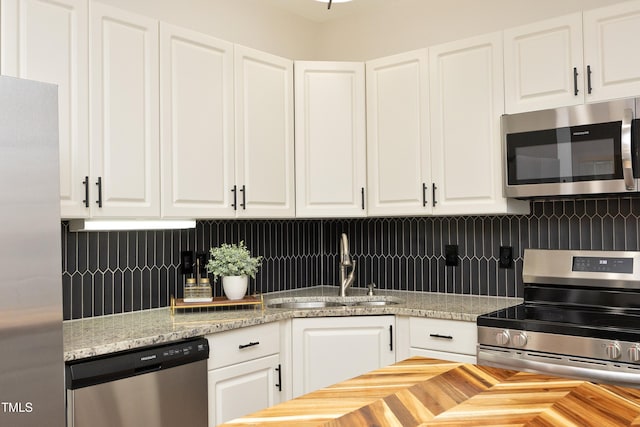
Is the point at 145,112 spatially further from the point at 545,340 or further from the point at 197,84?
the point at 545,340

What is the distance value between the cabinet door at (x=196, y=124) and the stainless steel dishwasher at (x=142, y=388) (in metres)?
0.69

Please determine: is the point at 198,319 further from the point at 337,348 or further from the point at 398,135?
the point at 398,135

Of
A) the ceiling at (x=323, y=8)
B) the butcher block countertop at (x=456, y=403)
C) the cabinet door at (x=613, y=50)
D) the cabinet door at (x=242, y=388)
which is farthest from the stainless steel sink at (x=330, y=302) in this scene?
the ceiling at (x=323, y=8)

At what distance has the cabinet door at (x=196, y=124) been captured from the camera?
2629 mm

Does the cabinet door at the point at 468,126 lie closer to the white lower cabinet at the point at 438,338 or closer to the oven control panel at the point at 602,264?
the oven control panel at the point at 602,264

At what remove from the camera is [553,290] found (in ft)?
9.43

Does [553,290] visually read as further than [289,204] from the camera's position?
No

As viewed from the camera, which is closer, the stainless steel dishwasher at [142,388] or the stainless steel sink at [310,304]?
the stainless steel dishwasher at [142,388]

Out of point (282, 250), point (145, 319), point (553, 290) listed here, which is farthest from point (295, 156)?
point (553, 290)

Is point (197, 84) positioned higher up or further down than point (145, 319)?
higher up

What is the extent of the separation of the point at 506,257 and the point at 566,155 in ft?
2.44

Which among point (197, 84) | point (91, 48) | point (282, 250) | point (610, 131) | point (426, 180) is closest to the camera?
point (91, 48)

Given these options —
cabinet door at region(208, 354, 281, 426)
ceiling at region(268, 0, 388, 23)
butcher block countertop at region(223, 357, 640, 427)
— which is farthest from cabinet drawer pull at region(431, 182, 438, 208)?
butcher block countertop at region(223, 357, 640, 427)

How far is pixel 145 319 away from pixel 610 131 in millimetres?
2243
